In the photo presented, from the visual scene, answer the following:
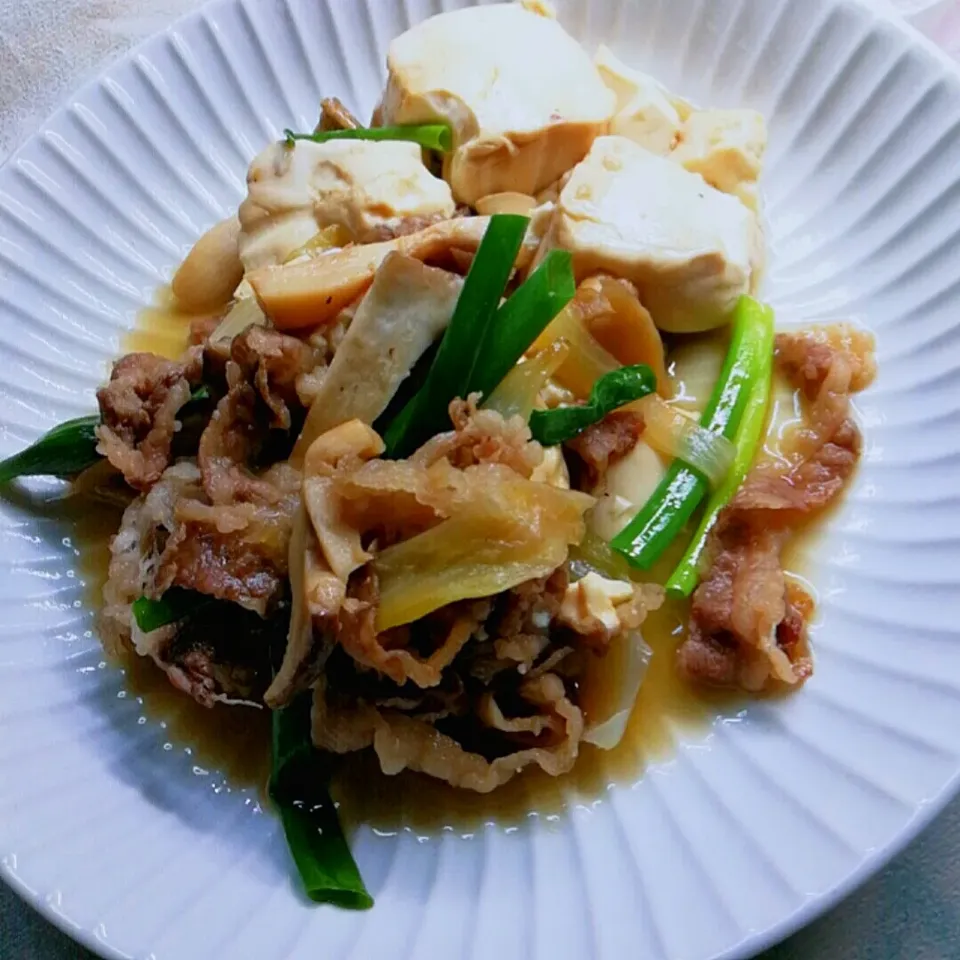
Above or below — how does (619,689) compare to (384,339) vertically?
below

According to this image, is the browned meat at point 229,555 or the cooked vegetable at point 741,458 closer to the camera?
the browned meat at point 229,555

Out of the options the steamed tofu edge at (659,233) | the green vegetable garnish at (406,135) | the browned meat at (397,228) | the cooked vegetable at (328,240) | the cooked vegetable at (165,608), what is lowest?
the cooked vegetable at (165,608)

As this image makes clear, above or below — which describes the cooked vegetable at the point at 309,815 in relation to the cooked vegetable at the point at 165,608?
below

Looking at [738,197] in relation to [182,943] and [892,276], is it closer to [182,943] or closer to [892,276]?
[892,276]

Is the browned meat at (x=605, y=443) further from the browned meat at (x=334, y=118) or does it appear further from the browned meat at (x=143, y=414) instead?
the browned meat at (x=334, y=118)

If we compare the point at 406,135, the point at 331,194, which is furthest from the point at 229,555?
the point at 406,135

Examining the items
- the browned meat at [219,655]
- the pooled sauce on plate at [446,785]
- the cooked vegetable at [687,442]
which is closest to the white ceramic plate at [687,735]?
the pooled sauce on plate at [446,785]

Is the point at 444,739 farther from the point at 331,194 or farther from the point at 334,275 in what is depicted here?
the point at 331,194

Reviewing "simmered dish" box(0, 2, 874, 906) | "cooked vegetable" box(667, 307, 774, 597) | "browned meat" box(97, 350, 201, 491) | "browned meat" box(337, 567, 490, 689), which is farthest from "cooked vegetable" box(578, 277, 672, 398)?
"browned meat" box(97, 350, 201, 491)
